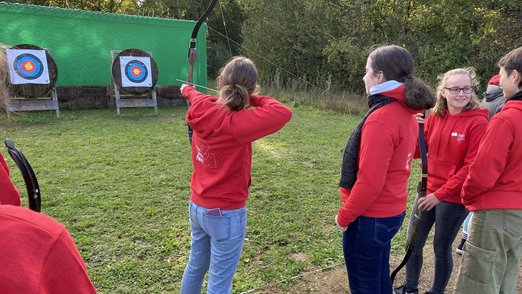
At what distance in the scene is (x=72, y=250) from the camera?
651 mm

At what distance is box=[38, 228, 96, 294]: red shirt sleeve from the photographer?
1.98ft

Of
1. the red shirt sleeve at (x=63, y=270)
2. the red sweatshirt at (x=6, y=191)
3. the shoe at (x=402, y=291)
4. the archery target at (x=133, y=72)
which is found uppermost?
the red shirt sleeve at (x=63, y=270)

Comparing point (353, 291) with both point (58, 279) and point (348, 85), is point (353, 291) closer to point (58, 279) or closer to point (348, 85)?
point (58, 279)

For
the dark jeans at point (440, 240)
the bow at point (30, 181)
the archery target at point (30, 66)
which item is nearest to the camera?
the bow at point (30, 181)

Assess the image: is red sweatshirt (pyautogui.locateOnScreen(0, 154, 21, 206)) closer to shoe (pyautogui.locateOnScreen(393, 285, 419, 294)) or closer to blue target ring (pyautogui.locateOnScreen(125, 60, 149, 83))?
shoe (pyautogui.locateOnScreen(393, 285, 419, 294))

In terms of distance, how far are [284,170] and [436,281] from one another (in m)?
2.60

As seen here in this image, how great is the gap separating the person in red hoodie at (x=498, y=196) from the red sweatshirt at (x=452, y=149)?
17 centimetres

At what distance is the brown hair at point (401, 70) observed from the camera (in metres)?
1.67

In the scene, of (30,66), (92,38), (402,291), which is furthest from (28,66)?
(402,291)

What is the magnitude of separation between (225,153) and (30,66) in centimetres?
747

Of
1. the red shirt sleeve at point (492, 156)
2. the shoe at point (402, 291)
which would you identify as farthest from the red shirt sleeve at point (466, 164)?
the shoe at point (402, 291)

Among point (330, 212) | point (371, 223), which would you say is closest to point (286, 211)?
point (330, 212)

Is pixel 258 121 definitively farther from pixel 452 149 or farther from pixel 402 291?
pixel 402 291

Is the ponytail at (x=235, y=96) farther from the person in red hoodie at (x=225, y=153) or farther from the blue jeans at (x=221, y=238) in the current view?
the blue jeans at (x=221, y=238)
